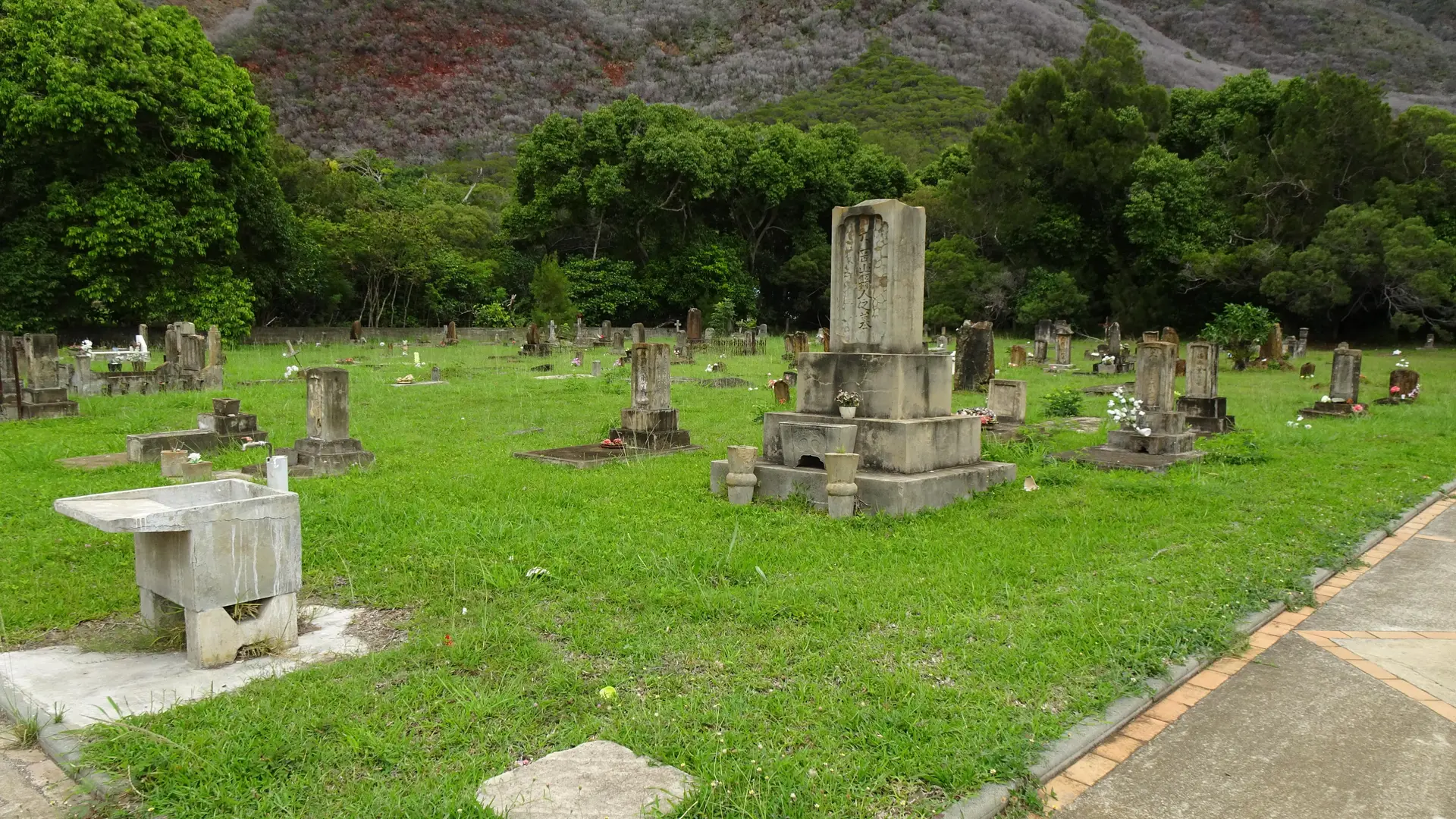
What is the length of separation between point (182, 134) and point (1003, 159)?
29.9 m

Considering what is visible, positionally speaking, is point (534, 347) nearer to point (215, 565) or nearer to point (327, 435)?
point (327, 435)

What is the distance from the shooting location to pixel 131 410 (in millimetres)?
14883

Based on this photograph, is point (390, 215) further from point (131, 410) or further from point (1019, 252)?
point (1019, 252)

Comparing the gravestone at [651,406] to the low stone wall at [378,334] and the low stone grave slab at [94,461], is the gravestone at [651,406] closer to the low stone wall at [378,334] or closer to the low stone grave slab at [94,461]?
the low stone grave slab at [94,461]

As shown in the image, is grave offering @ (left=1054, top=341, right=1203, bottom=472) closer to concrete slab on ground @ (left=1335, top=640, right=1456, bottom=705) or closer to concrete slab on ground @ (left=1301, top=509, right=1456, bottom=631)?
concrete slab on ground @ (left=1301, top=509, right=1456, bottom=631)

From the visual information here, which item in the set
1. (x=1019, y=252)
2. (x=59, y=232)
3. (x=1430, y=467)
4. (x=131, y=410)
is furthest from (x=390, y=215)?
(x=1430, y=467)

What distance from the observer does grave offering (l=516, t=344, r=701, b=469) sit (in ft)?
35.7

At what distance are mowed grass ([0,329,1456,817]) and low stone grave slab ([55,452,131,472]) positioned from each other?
0.23 metres

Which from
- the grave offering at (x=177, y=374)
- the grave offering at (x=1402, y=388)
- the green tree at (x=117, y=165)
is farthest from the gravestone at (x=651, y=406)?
the green tree at (x=117, y=165)

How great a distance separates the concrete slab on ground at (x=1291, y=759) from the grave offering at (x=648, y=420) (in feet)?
24.7

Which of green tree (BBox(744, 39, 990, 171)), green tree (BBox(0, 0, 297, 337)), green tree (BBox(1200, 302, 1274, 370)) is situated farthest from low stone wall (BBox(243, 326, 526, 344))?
green tree (BBox(744, 39, 990, 171))

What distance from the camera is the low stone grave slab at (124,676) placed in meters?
3.77

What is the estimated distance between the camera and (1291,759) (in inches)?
139

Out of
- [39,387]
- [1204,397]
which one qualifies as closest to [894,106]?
[1204,397]
